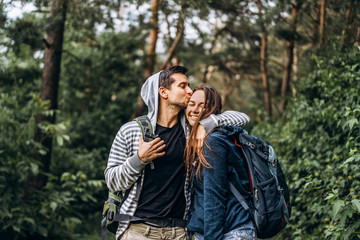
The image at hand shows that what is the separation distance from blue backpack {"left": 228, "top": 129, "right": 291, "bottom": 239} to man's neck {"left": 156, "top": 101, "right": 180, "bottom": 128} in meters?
0.77

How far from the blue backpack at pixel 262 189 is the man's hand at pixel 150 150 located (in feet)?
1.99

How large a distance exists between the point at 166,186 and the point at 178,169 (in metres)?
0.17

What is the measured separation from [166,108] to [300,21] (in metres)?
7.05

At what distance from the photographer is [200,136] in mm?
3225

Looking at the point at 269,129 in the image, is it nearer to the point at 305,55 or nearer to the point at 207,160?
the point at 305,55

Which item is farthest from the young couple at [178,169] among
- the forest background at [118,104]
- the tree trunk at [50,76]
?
the tree trunk at [50,76]

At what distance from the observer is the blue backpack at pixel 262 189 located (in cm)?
294

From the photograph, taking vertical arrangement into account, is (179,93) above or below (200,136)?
above

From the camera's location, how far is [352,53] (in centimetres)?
617

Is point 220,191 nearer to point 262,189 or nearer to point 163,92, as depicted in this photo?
point 262,189

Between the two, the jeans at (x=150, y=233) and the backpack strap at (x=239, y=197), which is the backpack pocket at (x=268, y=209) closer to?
the backpack strap at (x=239, y=197)

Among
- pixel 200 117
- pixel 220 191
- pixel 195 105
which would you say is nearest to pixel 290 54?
pixel 195 105

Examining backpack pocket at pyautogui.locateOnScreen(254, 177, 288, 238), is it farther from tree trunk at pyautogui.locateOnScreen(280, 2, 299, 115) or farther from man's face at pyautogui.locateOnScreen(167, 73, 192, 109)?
tree trunk at pyautogui.locateOnScreen(280, 2, 299, 115)

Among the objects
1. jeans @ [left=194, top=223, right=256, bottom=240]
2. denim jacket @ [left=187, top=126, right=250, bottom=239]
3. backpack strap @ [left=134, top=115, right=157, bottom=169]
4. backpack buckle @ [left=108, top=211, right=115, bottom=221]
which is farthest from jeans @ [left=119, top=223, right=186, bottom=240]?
jeans @ [left=194, top=223, right=256, bottom=240]
